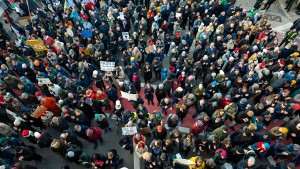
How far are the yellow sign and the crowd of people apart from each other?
1.02 ft

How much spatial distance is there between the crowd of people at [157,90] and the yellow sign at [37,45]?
311 mm

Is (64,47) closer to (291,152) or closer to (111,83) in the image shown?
(111,83)

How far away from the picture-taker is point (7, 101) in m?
9.76

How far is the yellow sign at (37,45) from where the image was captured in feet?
38.6

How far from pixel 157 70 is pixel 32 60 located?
6.46 m

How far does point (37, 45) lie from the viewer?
39.3 ft

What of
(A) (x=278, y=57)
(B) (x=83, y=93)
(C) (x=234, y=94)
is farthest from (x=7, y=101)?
(A) (x=278, y=57)

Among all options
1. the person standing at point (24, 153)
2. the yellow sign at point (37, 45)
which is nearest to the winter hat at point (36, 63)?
the yellow sign at point (37, 45)

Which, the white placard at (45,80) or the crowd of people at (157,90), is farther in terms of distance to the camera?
the white placard at (45,80)

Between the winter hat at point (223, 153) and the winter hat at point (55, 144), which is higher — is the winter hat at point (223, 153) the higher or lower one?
the lower one

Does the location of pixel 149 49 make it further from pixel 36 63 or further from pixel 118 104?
pixel 36 63

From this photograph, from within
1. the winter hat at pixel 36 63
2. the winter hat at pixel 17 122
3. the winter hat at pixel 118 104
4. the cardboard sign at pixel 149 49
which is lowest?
the winter hat at pixel 17 122

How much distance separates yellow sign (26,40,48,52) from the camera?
11758 millimetres

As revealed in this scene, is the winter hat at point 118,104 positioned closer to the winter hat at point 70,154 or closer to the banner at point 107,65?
the banner at point 107,65
